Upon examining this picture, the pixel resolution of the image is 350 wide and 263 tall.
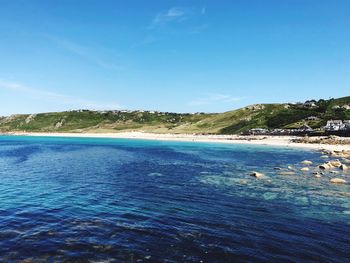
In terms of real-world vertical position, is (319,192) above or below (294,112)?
below

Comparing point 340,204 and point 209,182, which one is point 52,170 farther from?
point 340,204

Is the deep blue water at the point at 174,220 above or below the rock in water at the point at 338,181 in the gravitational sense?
below

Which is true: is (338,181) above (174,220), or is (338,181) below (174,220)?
above

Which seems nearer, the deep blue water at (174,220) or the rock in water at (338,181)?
the deep blue water at (174,220)

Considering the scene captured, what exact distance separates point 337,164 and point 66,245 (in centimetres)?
5191

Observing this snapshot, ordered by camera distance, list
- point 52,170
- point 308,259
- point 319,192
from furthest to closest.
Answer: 1. point 52,170
2. point 319,192
3. point 308,259

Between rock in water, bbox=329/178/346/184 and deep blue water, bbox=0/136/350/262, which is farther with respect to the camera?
rock in water, bbox=329/178/346/184

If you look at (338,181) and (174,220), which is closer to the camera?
(174,220)

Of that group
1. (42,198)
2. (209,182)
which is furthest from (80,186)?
(209,182)

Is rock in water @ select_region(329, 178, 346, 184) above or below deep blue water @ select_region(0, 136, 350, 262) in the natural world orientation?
above

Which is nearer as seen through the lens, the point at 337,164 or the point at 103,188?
the point at 103,188

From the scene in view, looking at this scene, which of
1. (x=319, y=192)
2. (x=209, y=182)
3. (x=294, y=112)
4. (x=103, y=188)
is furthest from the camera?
(x=294, y=112)

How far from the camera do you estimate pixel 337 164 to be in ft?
185

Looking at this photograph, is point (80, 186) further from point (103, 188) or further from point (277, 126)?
point (277, 126)
